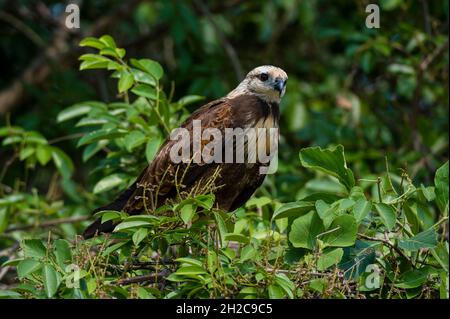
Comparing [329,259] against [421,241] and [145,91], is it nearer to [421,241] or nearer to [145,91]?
[421,241]

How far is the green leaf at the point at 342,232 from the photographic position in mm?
3432

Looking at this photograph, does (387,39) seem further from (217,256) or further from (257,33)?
(217,256)

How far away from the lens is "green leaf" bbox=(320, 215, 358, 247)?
11.3ft

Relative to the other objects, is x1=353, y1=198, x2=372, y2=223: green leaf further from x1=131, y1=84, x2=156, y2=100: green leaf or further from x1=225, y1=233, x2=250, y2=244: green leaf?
x1=131, y1=84, x2=156, y2=100: green leaf

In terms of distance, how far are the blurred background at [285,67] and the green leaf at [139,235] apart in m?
2.09

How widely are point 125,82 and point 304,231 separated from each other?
1.47 meters

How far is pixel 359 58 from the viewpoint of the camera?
659 cm

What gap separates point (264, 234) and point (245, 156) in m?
0.56

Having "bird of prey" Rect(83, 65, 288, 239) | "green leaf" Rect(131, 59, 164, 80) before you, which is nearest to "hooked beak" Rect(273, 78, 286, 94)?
"bird of prey" Rect(83, 65, 288, 239)

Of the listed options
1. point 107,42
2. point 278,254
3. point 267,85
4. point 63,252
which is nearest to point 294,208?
point 278,254

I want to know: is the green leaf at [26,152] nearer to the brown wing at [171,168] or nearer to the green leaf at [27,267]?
the brown wing at [171,168]

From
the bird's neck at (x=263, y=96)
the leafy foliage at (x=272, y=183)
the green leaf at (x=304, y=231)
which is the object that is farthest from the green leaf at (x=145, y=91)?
the green leaf at (x=304, y=231)

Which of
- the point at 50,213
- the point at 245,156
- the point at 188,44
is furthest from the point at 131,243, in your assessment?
the point at 188,44

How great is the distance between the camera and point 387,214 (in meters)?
3.49
